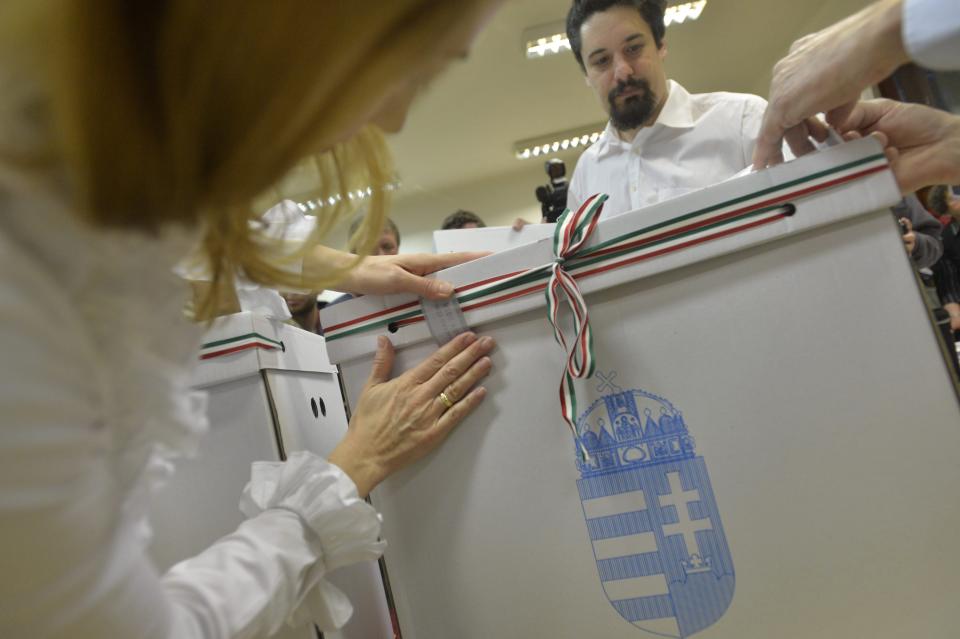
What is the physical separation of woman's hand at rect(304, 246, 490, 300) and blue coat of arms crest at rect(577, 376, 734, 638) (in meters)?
0.19

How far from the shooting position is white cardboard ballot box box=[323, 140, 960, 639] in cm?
50

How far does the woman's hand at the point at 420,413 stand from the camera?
61 cm

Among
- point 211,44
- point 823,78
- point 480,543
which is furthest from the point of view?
point 480,543

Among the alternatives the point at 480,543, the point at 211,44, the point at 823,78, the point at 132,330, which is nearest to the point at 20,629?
the point at 132,330

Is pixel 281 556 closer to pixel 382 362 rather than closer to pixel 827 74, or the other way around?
pixel 382 362

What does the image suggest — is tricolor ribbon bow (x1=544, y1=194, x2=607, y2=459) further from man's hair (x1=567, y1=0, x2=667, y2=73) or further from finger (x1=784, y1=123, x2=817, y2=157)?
man's hair (x1=567, y1=0, x2=667, y2=73)

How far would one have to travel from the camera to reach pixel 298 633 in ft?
2.22

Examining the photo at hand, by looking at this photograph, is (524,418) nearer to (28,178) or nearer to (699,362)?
(699,362)

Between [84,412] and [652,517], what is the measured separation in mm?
444

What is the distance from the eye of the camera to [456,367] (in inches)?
23.9

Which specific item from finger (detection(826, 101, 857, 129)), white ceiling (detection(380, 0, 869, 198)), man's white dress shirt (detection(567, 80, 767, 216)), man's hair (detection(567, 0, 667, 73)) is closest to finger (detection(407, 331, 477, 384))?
finger (detection(826, 101, 857, 129))

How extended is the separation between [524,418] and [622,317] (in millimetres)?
130

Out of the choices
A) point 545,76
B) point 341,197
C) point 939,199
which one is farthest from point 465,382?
point 545,76

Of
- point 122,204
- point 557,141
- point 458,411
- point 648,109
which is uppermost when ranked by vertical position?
point 557,141
